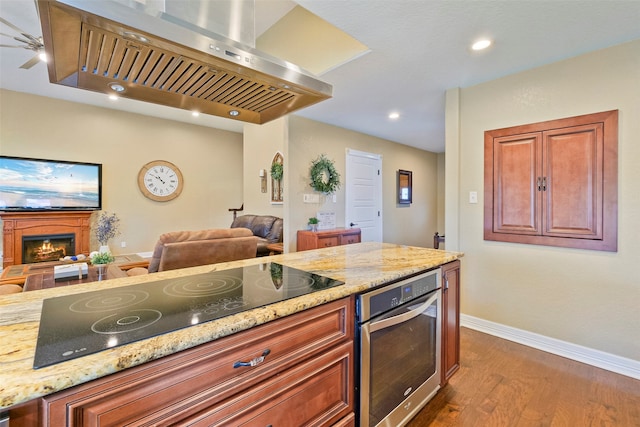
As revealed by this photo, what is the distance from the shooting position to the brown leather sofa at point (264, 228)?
4699 mm

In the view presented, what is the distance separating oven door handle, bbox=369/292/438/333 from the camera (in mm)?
1345

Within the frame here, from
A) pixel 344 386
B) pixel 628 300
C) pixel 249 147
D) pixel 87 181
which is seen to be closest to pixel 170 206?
pixel 87 181

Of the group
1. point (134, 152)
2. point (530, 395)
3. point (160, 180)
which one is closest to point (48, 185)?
point (134, 152)

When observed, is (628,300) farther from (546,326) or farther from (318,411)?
(318,411)

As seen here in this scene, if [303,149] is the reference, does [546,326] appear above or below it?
Answer: below

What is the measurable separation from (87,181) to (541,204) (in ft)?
21.9

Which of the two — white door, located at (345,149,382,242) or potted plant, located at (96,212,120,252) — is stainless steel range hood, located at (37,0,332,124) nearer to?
white door, located at (345,149,382,242)

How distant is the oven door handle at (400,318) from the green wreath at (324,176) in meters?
2.82

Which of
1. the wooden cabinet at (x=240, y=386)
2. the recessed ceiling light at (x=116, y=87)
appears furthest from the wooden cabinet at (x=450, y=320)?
the recessed ceiling light at (x=116, y=87)

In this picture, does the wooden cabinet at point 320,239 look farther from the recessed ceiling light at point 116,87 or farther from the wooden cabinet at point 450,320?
the recessed ceiling light at point 116,87

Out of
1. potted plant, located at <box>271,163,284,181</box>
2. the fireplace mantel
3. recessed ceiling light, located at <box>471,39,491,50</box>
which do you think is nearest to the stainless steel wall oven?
recessed ceiling light, located at <box>471,39,491,50</box>

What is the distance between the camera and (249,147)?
613cm

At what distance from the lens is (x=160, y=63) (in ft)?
3.78

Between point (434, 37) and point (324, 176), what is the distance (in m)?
2.44
